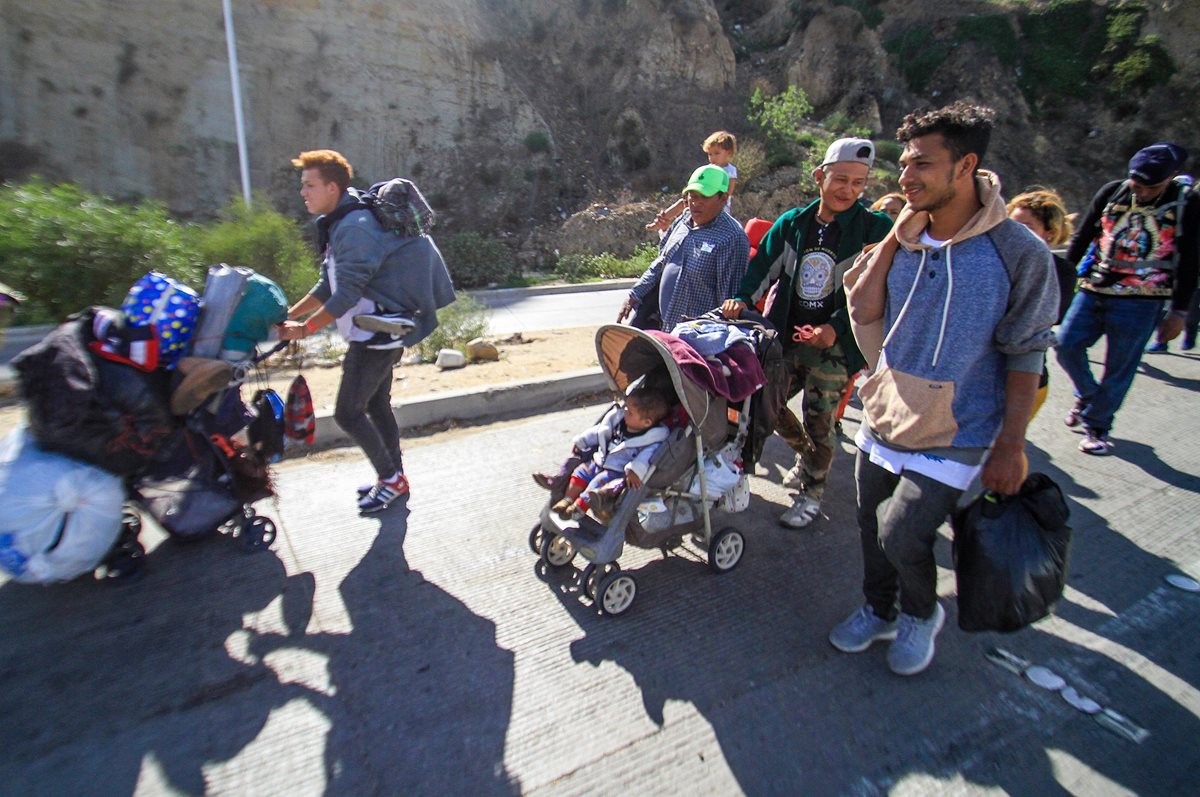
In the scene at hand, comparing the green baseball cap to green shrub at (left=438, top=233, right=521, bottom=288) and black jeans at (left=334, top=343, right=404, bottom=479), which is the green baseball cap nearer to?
black jeans at (left=334, top=343, right=404, bottom=479)

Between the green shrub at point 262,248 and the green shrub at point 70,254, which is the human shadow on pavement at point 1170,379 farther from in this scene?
the green shrub at point 70,254

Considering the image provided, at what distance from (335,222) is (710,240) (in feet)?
7.12

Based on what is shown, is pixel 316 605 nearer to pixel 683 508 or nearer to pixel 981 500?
pixel 683 508

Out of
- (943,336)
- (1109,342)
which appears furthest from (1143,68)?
(943,336)

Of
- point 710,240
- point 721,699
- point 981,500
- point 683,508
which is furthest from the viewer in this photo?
point 710,240

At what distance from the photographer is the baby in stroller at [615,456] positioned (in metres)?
3.12

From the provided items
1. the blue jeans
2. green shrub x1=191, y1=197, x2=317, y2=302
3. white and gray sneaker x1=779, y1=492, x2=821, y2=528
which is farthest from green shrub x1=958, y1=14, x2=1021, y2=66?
white and gray sneaker x1=779, y1=492, x2=821, y2=528

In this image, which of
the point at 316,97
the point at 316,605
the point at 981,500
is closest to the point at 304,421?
the point at 316,605

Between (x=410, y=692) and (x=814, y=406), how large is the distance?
2594mm

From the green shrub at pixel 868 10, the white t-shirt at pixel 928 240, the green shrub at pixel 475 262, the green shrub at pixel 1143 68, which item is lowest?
the green shrub at pixel 475 262

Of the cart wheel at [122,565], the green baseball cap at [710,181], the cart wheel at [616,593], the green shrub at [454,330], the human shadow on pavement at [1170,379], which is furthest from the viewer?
the green shrub at [454,330]

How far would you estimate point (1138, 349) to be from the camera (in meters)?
4.94

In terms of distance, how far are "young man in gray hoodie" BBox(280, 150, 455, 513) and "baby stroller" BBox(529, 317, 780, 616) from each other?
1.11m

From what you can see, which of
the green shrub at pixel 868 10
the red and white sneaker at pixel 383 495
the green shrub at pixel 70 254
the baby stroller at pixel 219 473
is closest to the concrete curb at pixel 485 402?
the red and white sneaker at pixel 383 495
